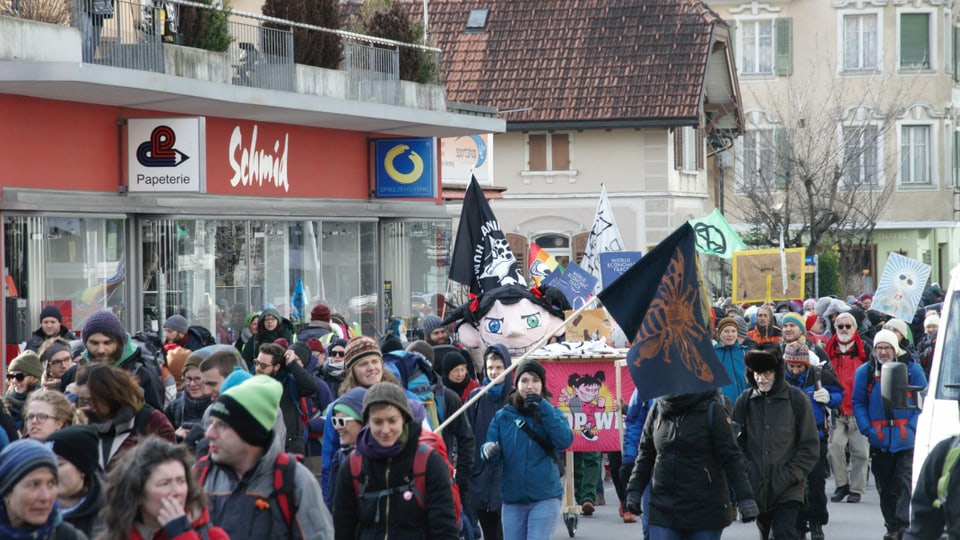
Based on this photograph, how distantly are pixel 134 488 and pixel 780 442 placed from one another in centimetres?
643

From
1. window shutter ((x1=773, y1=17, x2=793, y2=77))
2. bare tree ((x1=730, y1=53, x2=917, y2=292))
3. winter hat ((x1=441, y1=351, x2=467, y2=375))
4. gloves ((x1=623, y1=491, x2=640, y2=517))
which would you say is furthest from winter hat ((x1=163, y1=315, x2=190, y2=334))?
window shutter ((x1=773, y1=17, x2=793, y2=77))

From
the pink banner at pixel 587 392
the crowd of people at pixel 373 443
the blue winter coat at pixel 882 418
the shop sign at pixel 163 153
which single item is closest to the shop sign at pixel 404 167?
the shop sign at pixel 163 153

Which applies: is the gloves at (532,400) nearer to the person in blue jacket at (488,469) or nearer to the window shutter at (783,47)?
the person in blue jacket at (488,469)

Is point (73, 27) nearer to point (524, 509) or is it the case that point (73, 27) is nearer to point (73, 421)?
point (524, 509)

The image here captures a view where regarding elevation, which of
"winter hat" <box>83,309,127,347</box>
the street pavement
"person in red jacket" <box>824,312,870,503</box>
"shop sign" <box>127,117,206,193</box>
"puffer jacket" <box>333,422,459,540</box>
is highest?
"shop sign" <box>127,117,206,193</box>

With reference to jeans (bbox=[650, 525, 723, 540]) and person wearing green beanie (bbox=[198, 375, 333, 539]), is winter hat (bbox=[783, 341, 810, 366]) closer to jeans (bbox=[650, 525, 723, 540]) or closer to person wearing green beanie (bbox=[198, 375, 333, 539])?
jeans (bbox=[650, 525, 723, 540])

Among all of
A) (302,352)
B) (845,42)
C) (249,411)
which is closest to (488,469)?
(302,352)

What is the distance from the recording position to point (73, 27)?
53.0ft

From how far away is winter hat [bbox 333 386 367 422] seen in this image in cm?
796

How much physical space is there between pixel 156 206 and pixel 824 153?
3045cm

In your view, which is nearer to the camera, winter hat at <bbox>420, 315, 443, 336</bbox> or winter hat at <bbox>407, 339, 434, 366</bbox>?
winter hat at <bbox>407, 339, 434, 366</bbox>

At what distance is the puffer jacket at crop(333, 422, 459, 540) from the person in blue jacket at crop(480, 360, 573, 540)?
324cm

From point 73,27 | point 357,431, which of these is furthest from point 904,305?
point 357,431

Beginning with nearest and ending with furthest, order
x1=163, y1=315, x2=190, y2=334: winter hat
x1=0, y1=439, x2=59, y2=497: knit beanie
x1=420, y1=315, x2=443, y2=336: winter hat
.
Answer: x1=0, y1=439, x2=59, y2=497: knit beanie < x1=420, y1=315, x2=443, y2=336: winter hat < x1=163, y1=315, x2=190, y2=334: winter hat
